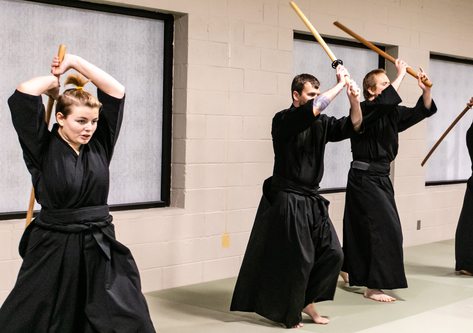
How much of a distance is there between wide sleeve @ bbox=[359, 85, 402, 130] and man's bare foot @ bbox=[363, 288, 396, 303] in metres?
1.05

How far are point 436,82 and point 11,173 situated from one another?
4719 mm

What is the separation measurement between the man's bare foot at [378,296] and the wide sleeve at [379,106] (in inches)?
41.3

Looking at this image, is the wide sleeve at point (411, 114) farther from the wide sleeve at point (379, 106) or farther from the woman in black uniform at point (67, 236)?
the woman in black uniform at point (67, 236)

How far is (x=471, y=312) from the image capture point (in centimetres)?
493

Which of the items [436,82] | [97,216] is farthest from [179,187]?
[436,82]

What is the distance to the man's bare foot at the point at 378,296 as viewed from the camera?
5.23m

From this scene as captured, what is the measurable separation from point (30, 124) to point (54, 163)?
17cm

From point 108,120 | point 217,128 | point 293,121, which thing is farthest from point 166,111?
point 108,120

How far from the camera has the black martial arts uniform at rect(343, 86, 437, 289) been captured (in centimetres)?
525

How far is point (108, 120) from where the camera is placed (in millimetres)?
3338

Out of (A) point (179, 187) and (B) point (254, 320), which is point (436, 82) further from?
(B) point (254, 320)

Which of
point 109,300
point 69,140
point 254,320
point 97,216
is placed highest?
point 69,140

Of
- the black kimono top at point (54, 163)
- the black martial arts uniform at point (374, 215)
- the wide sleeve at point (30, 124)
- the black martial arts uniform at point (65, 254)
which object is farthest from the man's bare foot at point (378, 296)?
the wide sleeve at point (30, 124)

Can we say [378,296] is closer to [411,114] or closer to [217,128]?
[411,114]
